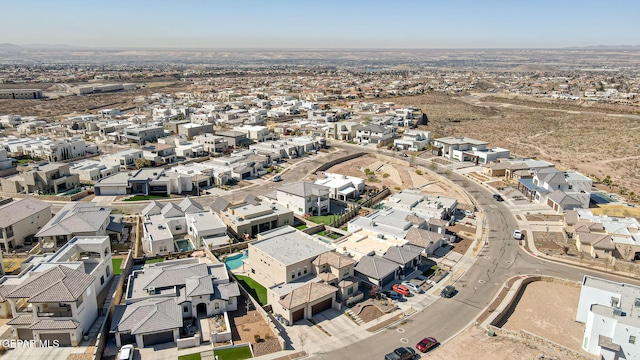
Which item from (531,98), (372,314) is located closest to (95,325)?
(372,314)

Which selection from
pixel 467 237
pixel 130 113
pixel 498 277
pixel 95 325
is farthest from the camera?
pixel 130 113

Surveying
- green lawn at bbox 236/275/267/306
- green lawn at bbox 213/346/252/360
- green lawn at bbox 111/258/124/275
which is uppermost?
green lawn at bbox 111/258/124/275

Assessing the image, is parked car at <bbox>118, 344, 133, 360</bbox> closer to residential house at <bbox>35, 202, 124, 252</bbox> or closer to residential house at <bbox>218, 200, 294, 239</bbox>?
residential house at <bbox>35, 202, 124, 252</bbox>

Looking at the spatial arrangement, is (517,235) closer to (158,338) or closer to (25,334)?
(158,338)

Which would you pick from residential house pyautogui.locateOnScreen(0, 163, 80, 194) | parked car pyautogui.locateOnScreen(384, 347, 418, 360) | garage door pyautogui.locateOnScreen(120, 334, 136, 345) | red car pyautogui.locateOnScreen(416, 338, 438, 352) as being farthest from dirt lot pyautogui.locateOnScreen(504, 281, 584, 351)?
residential house pyautogui.locateOnScreen(0, 163, 80, 194)

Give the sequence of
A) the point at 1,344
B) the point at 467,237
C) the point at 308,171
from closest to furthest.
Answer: the point at 1,344
the point at 467,237
the point at 308,171

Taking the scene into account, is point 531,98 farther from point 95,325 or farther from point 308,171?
point 95,325
